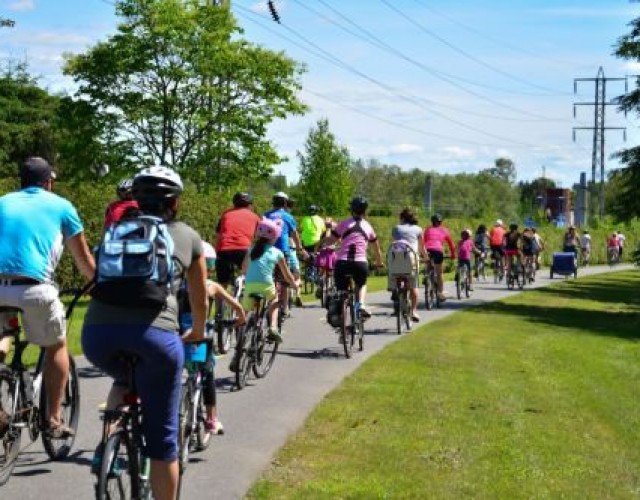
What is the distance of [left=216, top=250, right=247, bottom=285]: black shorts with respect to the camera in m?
13.3

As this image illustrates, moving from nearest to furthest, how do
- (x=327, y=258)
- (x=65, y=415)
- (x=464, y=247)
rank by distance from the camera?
(x=65, y=415)
(x=327, y=258)
(x=464, y=247)

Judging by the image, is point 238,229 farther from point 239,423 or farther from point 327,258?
point 327,258

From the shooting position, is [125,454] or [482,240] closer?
[125,454]

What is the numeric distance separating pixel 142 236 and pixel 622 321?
2078 centimetres

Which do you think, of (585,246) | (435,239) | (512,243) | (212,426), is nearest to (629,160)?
(512,243)

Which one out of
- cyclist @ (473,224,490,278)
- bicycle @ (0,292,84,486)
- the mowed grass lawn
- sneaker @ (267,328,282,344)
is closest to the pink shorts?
the mowed grass lawn

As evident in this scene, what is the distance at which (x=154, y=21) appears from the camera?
35.3 meters

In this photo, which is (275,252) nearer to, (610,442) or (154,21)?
(610,442)

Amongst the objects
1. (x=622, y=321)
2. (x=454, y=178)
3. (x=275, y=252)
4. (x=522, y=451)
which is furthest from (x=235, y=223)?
(x=454, y=178)

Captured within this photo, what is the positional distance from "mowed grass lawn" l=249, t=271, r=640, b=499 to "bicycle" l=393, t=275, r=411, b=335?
645 mm

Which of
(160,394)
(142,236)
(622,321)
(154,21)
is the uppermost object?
(154,21)

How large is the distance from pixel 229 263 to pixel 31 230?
675 centimetres

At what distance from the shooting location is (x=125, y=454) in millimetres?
4953

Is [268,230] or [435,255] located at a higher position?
[268,230]
